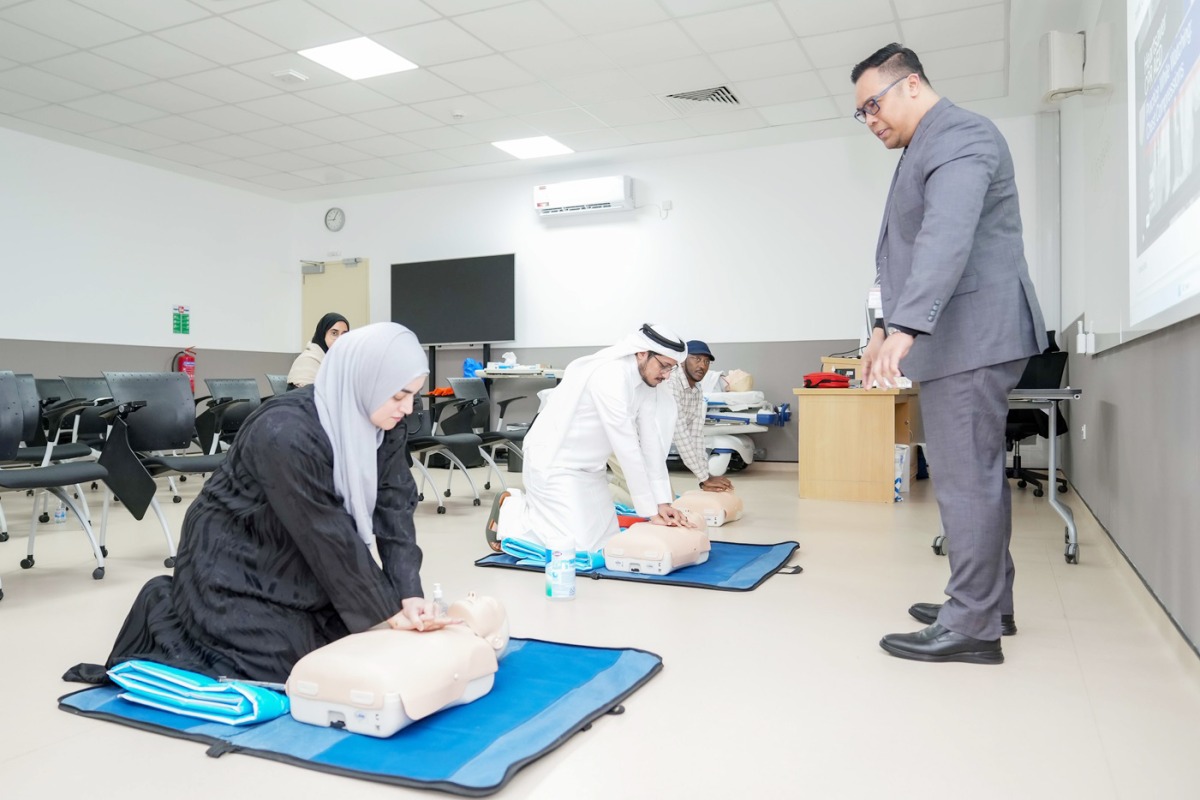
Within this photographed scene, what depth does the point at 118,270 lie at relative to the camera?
781cm

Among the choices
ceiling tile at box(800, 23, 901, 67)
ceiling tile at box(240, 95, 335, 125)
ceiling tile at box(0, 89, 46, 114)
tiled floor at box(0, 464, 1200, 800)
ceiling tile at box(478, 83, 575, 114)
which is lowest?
tiled floor at box(0, 464, 1200, 800)

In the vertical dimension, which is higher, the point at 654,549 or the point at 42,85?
the point at 42,85

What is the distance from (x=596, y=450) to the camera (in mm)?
3686

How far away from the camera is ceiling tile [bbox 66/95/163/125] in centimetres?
629

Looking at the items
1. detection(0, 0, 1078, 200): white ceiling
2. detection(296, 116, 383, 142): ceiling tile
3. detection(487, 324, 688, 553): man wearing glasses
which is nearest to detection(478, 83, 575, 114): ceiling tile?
detection(0, 0, 1078, 200): white ceiling

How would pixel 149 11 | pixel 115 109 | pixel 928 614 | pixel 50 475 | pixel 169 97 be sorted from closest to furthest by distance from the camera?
pixel 928 614 < pixel 50 475 < pixel 149 11 < pixel 169 97 < pixel 115 109

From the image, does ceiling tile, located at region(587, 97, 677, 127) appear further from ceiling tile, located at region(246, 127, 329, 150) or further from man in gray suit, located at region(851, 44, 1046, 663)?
man in gray suit, located at region(851, 44, 1046, 663)

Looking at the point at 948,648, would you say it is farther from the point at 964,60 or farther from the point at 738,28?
the point at 964,60

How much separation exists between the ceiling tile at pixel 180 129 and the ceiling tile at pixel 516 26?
121 inches

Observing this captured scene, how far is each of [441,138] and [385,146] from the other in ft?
2.04

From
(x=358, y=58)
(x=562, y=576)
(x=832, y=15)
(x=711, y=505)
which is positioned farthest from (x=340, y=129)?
(x=562, y=576)

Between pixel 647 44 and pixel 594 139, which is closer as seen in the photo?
pixel 647 44

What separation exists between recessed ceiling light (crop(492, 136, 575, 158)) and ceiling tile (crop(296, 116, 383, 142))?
1117 mm

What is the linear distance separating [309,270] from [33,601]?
7164 mm
